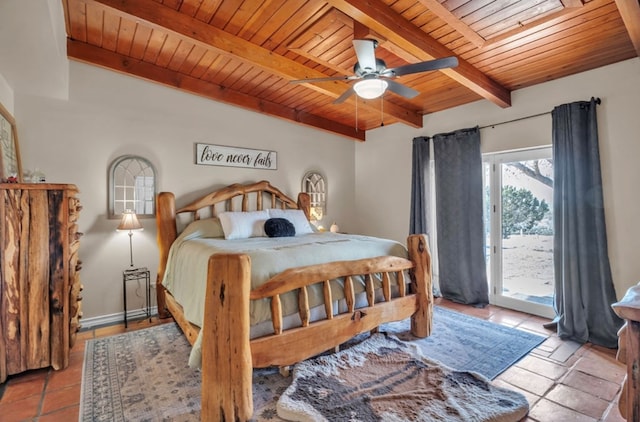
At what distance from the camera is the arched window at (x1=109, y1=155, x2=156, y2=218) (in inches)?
128

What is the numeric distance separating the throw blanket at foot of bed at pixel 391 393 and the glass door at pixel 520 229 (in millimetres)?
1858

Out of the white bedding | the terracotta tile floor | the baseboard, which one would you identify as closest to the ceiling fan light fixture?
the white bedding

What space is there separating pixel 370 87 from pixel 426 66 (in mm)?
405

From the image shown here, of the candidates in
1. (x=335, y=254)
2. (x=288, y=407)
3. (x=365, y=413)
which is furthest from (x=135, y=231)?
(x=365, y=413)

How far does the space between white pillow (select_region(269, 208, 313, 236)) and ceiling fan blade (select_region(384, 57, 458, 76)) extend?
210 cm

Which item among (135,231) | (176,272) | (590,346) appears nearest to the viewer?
(590,346)

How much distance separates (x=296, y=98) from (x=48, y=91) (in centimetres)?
252

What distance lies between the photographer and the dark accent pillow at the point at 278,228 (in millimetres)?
3461

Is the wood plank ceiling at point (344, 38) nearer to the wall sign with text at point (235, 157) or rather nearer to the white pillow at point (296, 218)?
the wall sign with text at point (235, 157)

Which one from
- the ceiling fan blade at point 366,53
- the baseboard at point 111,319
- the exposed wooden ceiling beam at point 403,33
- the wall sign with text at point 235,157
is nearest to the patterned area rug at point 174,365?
the baseboard at point 111,319

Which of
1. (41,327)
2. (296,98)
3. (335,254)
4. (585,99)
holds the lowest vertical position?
(41,327)

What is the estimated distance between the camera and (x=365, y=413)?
1740mm

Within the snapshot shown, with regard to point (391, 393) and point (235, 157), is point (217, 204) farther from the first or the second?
point (391, 393)

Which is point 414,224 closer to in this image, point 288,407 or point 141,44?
point 288,407
